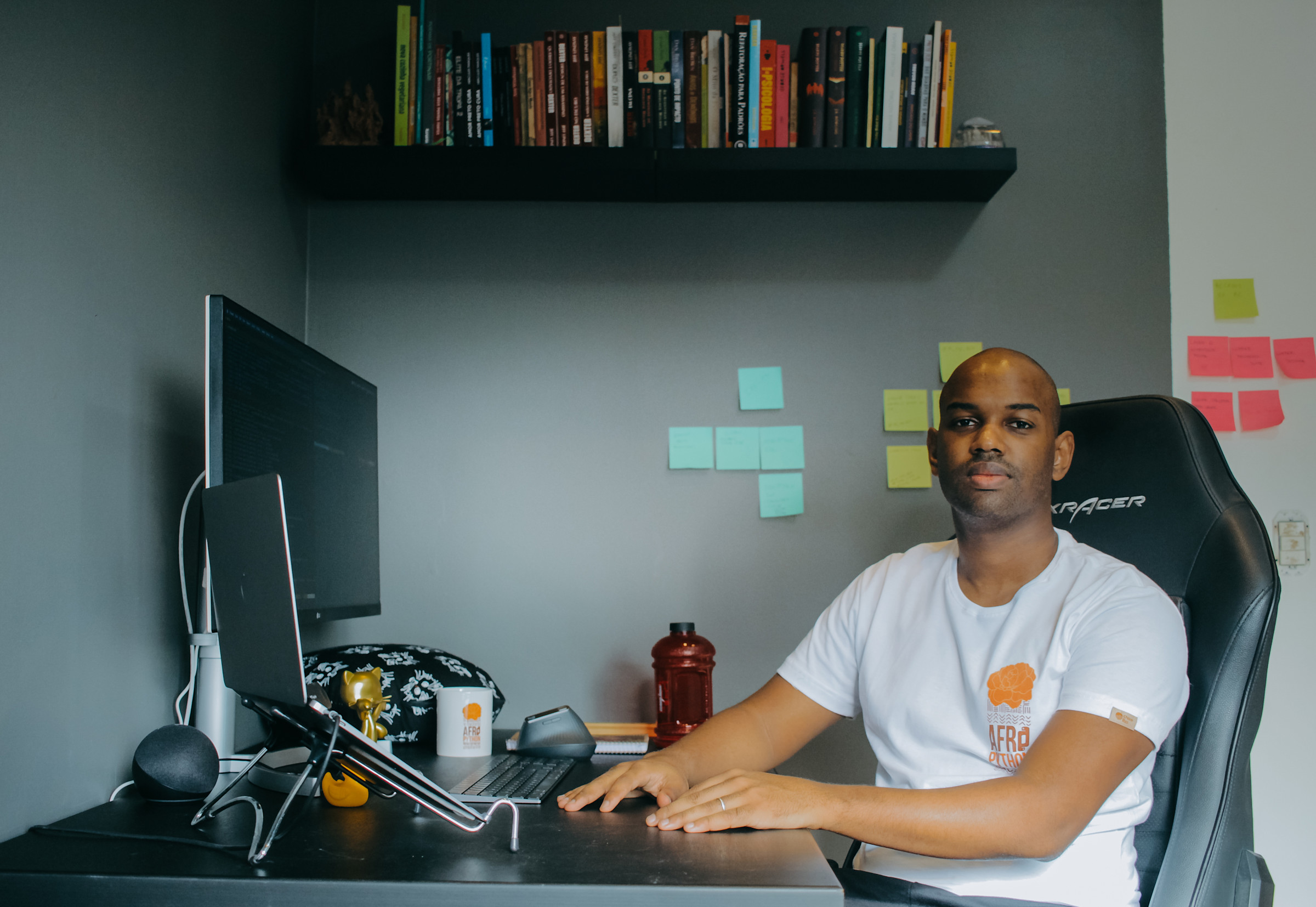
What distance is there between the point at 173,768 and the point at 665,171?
4.31 ft

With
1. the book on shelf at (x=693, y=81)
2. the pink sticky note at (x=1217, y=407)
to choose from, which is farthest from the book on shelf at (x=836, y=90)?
the pink sticky note at (x=1217, y=407)

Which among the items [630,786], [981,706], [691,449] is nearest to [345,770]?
[630,786]

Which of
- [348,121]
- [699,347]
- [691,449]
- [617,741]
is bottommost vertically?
[617,741]

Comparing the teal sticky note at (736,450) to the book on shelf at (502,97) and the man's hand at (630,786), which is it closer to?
the book on shelf at (502,97)

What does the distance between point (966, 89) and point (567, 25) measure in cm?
88

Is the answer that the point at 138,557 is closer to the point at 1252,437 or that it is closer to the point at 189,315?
the point at 189,315

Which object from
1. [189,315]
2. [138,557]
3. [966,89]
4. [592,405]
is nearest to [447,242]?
[592,405]

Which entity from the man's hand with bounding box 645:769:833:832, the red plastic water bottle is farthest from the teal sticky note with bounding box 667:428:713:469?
the man's hand with bounding box 645:769:833:832

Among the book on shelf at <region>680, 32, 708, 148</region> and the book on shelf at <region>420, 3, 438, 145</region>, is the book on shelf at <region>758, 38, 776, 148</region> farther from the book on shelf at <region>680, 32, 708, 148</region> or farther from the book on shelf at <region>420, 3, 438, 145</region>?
the book on shelf at <region>420, 3, 438, 145</region>

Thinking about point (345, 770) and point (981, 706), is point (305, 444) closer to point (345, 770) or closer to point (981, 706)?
point (345, 770)

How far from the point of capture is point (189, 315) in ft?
4.68

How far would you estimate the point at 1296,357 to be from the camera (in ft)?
6.49

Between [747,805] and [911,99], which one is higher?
[911,99]

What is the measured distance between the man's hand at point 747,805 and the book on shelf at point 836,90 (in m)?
1.30
